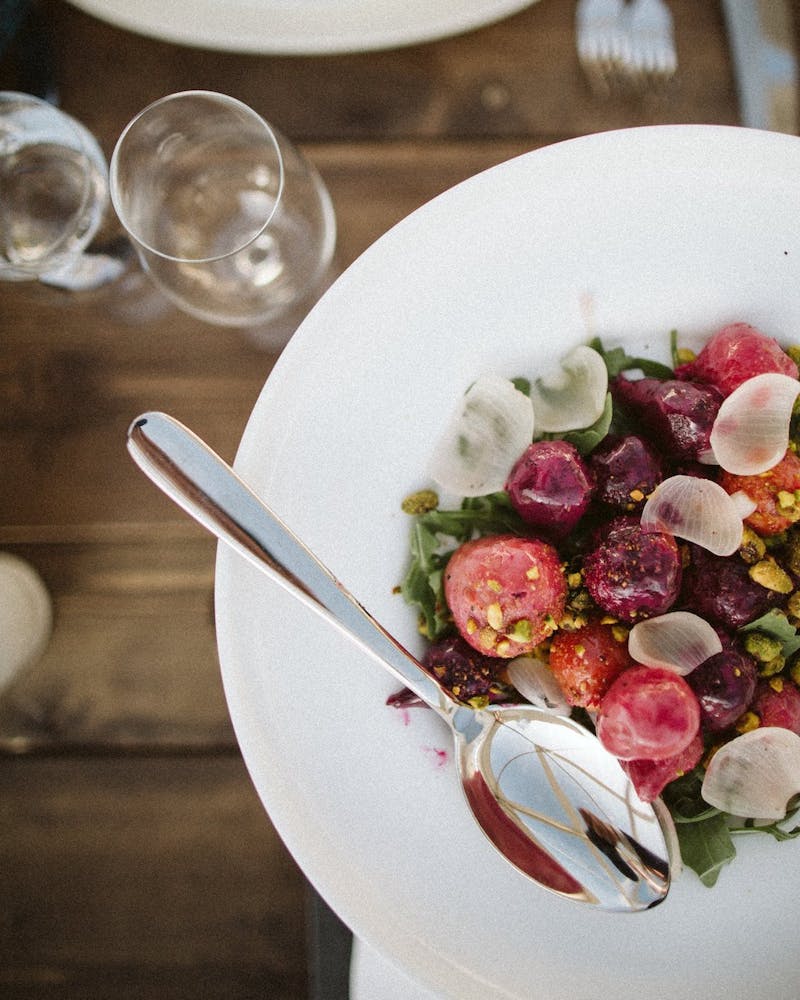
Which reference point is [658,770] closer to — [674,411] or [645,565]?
[645,565]

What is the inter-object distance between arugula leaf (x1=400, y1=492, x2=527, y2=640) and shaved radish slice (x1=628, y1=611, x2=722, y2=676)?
0.12 metres

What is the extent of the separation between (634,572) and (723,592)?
75 millimetres

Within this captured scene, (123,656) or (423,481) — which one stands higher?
(423,481)

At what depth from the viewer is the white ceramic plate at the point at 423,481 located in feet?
1.92

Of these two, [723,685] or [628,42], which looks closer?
[723,685]

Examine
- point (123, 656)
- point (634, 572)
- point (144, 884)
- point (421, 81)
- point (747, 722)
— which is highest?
point (421, 81)

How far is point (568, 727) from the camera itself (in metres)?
0.62

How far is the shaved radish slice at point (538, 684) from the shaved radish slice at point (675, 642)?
7 centimetres

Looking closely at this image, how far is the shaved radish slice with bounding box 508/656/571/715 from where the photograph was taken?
615 mm

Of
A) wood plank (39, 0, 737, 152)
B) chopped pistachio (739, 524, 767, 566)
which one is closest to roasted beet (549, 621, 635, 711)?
chopped pistachio (739, 524, 767, 566)

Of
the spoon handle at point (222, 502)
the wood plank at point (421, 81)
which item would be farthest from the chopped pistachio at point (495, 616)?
the wood plank at point (421, 81)

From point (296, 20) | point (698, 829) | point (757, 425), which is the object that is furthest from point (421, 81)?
point (698, 829)

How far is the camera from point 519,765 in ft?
2.07

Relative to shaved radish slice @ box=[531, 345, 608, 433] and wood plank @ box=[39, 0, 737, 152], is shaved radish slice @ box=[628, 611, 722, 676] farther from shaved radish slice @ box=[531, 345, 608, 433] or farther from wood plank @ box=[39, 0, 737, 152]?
wood plank @ box=[39, 0, 737, 152]
